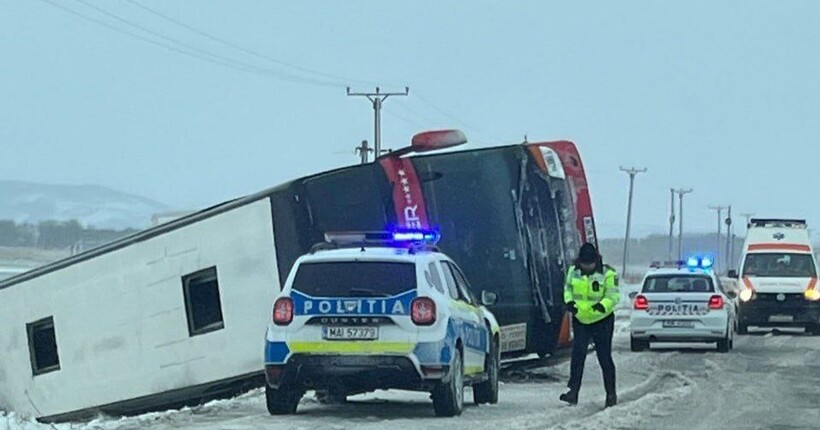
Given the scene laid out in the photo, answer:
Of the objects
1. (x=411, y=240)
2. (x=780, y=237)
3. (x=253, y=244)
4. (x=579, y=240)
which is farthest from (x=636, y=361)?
(x=780, y=237)

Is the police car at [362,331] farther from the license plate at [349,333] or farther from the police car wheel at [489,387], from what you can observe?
the police car wheel at [489,387]

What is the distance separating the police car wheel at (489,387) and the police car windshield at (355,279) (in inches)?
103

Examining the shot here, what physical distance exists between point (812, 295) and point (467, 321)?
24132 mm

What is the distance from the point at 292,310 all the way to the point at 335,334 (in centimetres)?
49

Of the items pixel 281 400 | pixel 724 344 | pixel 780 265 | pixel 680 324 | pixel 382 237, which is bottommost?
pixel 724 344

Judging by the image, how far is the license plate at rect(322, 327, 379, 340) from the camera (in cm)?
1502

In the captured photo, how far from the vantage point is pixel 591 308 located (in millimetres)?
16891

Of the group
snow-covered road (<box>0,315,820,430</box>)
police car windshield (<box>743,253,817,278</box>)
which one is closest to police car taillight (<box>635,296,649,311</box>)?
snow-covered road (<box>0,315,820,430</box>)

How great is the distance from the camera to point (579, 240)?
74.0 ft

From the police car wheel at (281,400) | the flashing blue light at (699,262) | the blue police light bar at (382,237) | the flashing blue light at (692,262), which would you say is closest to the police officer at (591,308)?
the blue police light bar at (382,237)

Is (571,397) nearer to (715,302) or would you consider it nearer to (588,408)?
(588,408)

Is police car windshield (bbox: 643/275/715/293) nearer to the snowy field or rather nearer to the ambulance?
the snowy field

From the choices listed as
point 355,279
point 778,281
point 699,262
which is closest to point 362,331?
point 355,279

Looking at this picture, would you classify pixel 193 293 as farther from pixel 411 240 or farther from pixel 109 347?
pixel 411 240
